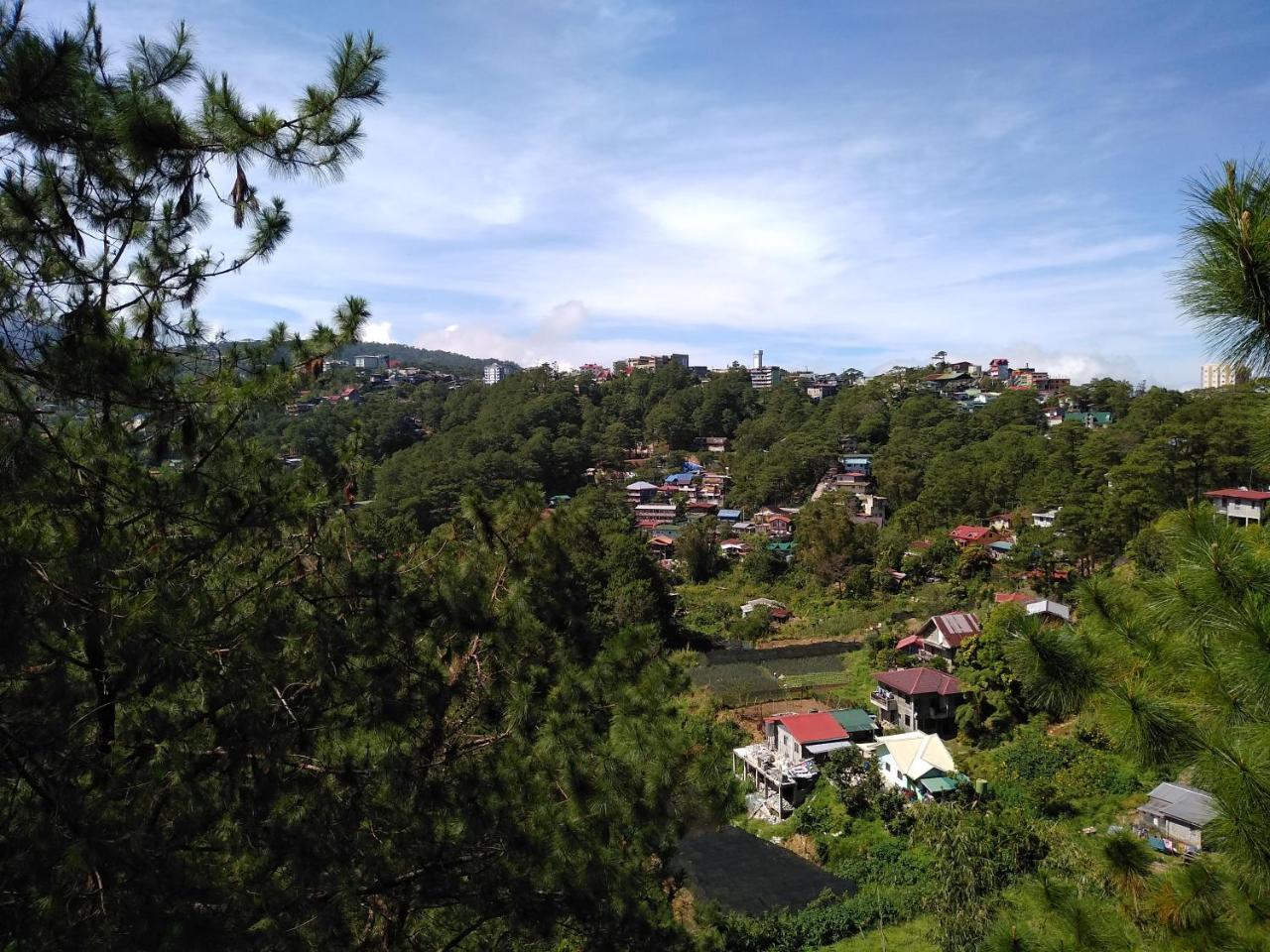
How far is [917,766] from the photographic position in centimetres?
1045

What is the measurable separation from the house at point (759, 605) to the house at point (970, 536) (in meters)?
5.46

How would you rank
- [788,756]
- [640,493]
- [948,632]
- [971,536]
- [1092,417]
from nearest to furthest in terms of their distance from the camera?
1. [788,756]
2. [948,632]
3. [971,536]
4. [1092,417]
5. [640,493]

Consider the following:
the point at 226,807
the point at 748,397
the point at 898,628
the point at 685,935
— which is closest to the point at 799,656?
the point at 898,628

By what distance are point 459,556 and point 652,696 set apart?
3.82 feet

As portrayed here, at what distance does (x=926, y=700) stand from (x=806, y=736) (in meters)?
2.28

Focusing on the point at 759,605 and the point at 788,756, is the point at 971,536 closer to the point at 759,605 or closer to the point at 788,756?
the point at 759,605

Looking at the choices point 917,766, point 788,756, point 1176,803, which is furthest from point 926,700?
point 1176,803

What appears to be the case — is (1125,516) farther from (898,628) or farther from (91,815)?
(91,815)

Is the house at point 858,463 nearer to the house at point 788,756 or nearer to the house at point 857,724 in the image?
the house at point 857,724

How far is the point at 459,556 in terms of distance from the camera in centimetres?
374

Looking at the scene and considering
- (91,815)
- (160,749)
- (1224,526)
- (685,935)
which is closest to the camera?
(91,815)

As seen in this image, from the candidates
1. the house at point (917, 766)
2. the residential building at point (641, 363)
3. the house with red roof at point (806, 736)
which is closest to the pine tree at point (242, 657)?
the house at point (917, 766)

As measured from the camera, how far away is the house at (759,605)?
20.6 m

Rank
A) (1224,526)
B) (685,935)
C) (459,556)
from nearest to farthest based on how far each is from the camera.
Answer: (1224,526), (685,935), (459,556)
